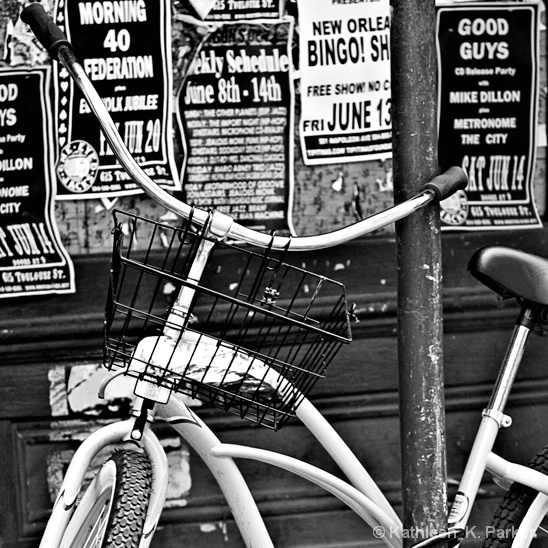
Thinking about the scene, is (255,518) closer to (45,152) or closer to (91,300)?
(91,300)

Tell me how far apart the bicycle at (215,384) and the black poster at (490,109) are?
36.9 inches

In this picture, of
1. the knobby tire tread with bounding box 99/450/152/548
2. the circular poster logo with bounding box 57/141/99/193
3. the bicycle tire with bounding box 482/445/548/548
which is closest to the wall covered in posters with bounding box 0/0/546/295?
the circular poster logo with bounding box 57/141/99/193

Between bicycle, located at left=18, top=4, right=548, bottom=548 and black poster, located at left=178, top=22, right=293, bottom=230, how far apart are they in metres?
1.00

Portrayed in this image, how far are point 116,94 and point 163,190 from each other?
1.25 meters

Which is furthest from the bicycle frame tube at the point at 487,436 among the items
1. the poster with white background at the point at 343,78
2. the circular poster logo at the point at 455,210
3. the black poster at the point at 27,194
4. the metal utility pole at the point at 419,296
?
the black poster at the point at 27,194

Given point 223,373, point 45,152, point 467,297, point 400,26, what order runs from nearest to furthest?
point 223,373
point 400,26
point 45,152
point 467,297

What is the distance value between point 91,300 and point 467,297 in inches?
53.5

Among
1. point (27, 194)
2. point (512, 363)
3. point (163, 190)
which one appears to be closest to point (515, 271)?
point (512, 363)

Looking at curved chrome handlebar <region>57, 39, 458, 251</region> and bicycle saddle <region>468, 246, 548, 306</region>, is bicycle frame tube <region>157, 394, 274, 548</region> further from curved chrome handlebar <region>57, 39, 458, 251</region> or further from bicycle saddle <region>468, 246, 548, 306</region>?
bicycle saddle <region>468, 246, 548, 306</region>

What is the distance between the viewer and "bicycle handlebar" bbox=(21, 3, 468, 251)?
5.65 feet

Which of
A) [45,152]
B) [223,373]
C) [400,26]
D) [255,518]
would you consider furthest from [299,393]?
[45,152]

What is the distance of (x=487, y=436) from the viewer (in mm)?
2260

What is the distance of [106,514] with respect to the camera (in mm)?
1915

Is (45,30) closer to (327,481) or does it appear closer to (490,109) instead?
(327,481)
